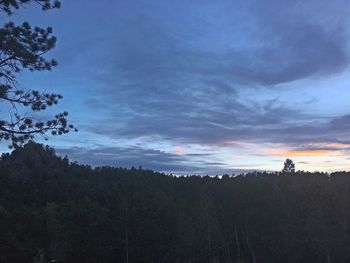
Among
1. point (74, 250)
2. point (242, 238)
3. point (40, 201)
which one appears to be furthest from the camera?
point (40, 201)

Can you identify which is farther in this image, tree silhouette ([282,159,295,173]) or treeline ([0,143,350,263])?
tree silhouette ([282,159,295,173])

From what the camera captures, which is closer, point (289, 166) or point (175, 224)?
point (175, 224)

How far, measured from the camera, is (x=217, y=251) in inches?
2825

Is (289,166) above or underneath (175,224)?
Result: above

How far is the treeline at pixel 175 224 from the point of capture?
168 feet

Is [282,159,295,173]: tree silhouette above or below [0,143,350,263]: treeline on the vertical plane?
above

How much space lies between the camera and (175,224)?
213ft

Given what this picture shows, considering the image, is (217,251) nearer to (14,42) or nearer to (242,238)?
(242,238)

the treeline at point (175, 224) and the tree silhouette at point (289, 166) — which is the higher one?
the tree silhouette at point (289, 166)

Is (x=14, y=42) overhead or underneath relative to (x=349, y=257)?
overhead

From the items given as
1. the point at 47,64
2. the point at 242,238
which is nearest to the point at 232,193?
the point at 242,238

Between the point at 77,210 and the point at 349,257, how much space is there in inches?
1377

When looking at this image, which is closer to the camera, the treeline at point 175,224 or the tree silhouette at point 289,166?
the treeline at point 175,224

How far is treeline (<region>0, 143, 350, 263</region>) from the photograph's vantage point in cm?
5131
